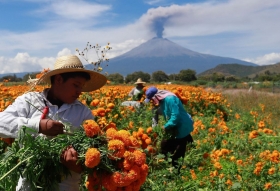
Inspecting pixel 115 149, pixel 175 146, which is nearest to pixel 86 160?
pixel 115 149

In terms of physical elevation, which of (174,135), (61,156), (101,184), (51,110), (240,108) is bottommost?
(240,108)

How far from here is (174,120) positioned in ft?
16.4

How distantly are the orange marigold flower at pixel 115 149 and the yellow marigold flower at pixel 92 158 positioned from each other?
82mm

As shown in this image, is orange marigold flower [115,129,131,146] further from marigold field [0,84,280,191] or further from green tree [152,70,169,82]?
green tree [152,70,169,82]

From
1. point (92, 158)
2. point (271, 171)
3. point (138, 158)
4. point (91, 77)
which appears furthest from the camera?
point (271, 171)

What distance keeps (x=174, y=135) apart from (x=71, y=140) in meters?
3.43

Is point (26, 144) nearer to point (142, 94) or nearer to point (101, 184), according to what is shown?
point (101, 184)

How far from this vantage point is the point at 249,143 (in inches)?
207

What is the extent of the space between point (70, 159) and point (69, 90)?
603 millimetres

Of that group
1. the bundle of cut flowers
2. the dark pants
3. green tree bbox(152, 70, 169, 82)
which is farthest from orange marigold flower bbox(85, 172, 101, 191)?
green tree bbox(152, 70, 169, 82)

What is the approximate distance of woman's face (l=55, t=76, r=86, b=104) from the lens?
232 centimetres

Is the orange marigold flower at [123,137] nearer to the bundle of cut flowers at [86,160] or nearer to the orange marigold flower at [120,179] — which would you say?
the bundle of cut flowers at [86,160]

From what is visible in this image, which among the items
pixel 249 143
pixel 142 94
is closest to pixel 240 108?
pixel 142 94

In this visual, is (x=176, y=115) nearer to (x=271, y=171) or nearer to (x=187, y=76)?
(x=271, y=171)
